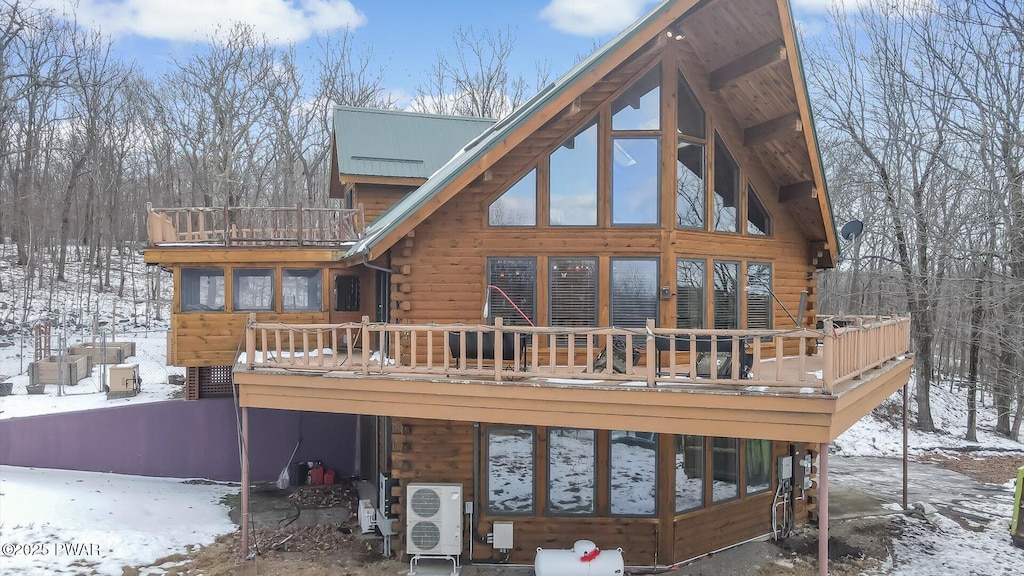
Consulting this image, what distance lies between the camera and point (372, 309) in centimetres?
1368

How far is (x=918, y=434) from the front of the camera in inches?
868

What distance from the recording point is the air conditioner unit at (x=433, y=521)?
9.86 meters

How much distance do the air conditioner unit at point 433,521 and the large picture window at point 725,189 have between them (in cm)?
675

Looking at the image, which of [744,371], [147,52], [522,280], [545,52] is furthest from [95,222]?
[744,371]

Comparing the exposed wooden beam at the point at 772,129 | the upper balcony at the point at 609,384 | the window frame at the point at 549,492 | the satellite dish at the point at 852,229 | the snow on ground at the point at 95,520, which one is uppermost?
the exposed wooden beam at the point at 772,129

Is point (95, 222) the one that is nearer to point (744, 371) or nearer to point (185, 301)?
point (185, 301)

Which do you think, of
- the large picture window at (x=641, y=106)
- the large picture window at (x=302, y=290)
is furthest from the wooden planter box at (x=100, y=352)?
the large picture window at (x=641, y=106)

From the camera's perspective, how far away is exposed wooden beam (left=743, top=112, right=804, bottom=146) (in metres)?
10.2

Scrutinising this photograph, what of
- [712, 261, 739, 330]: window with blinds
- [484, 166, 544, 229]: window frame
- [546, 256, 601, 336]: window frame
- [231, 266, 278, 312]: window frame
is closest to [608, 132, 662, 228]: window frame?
[546, 256, 601, 336]: window frame

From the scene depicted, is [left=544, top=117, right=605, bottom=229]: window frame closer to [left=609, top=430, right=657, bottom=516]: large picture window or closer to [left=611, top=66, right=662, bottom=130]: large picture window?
[left=611, top=66, right=662, bottom=130]: large picture window

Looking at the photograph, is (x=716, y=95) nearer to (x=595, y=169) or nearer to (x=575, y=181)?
(x=595, y=169)

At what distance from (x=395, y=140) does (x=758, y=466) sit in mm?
13480

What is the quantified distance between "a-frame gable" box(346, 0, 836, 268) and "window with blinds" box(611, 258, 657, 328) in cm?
248

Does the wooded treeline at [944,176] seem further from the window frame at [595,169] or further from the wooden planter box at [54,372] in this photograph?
the wooden planter box at [54,372]
